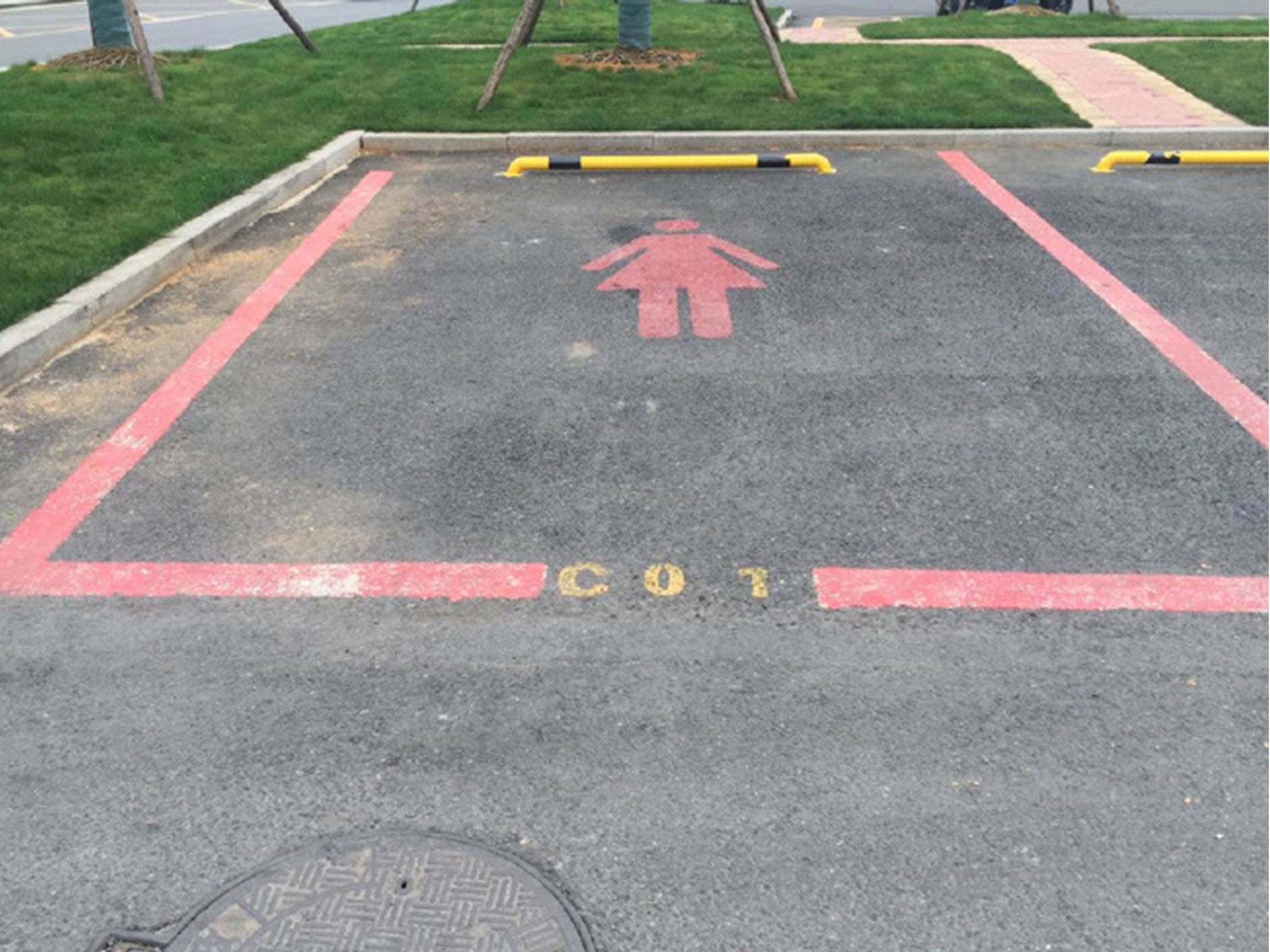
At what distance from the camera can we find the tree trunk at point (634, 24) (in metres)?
13.8

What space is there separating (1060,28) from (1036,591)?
14652 mm

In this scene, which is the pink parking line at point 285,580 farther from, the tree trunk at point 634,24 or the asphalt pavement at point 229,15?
the asphalt pavement at point 229,15

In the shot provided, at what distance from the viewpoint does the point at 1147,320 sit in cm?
668

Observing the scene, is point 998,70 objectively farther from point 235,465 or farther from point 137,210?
point 235,465

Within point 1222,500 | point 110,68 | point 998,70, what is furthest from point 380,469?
point 998,70

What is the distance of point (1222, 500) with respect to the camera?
4.82 metres

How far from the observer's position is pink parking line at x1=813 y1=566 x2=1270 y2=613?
4125 millimetres

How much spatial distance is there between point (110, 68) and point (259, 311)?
7300 millimetres

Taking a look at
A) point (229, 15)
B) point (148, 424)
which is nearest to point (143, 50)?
point (148, 424)

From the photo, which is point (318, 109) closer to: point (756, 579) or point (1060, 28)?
point (756, 579)

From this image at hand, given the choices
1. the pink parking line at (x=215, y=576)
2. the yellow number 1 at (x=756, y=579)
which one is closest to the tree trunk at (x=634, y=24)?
the pink parking line at (x=215, y=576)

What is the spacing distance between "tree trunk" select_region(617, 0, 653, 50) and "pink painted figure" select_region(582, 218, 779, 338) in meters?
6.34

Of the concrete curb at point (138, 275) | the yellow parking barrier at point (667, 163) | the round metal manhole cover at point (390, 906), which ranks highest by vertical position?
the yellow parking barrier at point (667, 163)

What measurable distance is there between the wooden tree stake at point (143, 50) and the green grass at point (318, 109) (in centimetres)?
17
